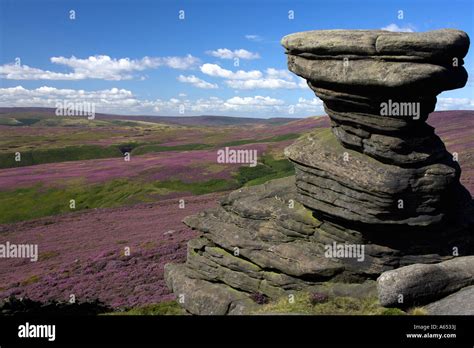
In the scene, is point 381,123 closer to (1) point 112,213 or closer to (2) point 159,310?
(2) point 159,310

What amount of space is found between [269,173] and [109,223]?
37.2 metres

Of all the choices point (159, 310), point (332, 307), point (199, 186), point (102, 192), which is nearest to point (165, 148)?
point (199, 186)

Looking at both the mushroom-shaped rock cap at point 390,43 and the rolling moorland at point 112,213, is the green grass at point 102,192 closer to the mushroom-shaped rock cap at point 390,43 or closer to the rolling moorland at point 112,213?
the rolling moorland at point 112,213

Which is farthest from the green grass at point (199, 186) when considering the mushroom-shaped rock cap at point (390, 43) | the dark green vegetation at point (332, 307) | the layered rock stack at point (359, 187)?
the mushroom-shaped rock cap at point (390, 43)

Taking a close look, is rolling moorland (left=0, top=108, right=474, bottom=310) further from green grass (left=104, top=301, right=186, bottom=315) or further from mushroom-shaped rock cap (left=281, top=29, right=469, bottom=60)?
mushroom-shaped rock cap (left=281, top=29, right=469, bottom=60)

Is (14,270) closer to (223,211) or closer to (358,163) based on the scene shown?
(223,211)

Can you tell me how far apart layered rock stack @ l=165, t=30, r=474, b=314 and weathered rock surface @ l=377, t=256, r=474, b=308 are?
195 cm

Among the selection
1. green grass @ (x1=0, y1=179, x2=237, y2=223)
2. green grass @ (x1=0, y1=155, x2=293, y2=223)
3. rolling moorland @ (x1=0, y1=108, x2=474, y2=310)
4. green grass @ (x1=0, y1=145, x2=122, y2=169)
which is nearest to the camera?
rolling moorland @ (x1=0, y1=108, x2=474, y2=310)

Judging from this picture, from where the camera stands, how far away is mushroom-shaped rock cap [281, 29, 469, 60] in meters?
21.4

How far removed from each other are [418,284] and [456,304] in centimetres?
198

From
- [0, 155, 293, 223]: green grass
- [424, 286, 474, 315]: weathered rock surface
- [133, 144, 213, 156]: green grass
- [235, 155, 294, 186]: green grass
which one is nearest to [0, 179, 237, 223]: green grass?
[0, 155, 293, 223]: green grass

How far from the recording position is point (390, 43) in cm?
2148

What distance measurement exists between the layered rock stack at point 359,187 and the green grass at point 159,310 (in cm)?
229

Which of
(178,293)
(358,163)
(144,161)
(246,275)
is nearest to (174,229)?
(178,293)
